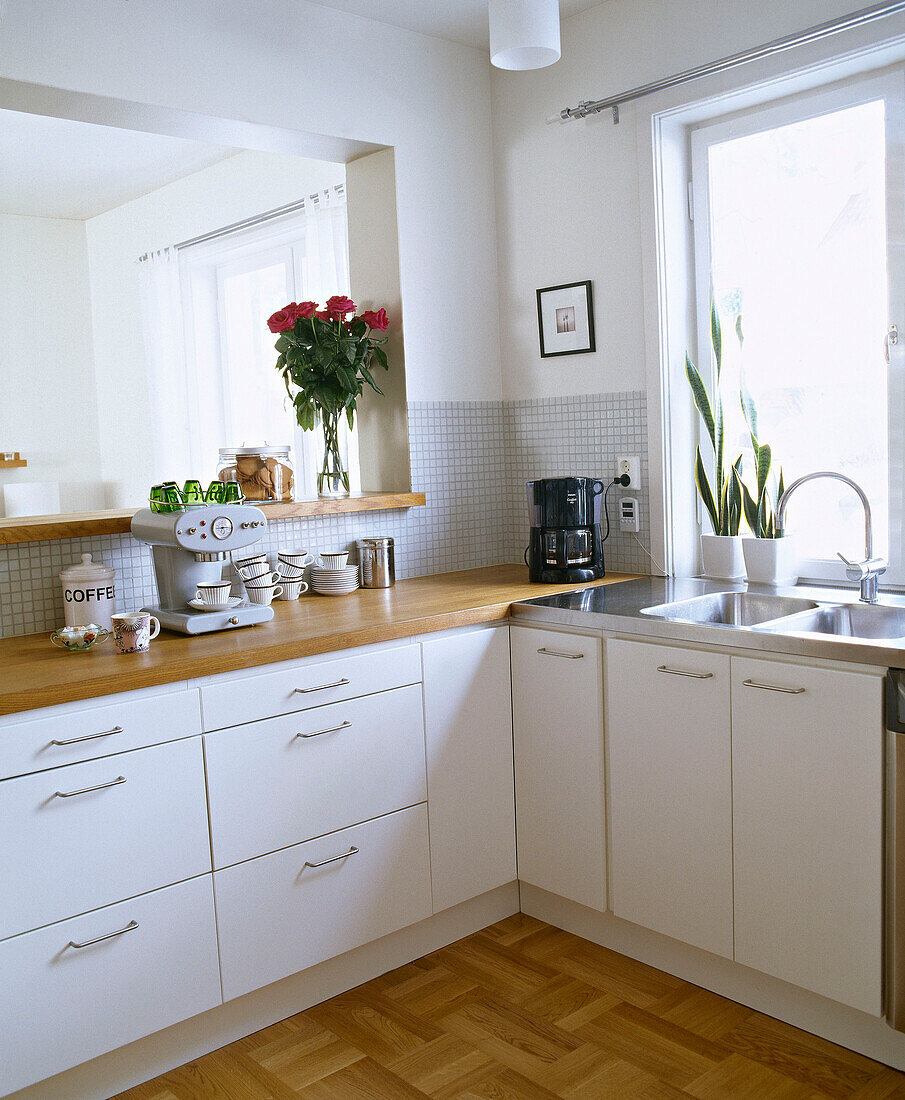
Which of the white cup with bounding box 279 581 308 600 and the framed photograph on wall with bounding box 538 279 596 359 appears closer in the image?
the white cup with bounding box 279 581 308 600

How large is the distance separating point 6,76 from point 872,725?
2302 mm

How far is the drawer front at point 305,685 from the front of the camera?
1.99m

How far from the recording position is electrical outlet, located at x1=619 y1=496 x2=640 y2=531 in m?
2.96

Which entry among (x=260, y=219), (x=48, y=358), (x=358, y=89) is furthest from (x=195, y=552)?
(x=48, y=358)

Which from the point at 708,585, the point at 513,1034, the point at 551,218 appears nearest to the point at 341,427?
the point at 551,218

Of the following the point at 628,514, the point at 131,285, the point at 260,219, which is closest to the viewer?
the point at 628,514

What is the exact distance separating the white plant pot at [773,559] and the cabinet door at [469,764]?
2.32ft

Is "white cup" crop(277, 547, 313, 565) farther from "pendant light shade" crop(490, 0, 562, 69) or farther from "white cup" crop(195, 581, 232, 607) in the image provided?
"pendant light shade" crop(490, 0, 562, 69)

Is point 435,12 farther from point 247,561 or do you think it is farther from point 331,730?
point 331,730

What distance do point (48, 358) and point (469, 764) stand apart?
14.3 ft

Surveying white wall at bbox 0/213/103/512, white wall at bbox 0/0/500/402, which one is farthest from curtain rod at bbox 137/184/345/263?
white wall at bbox 0/213/103/512

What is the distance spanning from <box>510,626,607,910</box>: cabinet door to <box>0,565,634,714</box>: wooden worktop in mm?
A: 183

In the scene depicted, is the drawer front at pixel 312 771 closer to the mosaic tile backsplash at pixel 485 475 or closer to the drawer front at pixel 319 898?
the drawer front at pixel 319 898

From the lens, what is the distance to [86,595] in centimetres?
228
